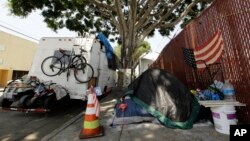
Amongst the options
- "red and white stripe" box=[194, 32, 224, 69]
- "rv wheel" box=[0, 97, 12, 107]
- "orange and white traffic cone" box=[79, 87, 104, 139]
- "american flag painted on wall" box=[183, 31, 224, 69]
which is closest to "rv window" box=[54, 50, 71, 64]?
"rv wheel" box=[0, 97, 12, 107]

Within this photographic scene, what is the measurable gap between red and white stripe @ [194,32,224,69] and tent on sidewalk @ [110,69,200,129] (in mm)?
940

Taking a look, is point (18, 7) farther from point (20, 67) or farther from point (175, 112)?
point (20, 67)

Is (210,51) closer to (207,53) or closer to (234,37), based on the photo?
(207,53)

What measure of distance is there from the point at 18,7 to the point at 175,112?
11473 mm

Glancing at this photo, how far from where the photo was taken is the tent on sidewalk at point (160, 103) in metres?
4.20

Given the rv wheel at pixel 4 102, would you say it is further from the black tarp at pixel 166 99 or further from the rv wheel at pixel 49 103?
the black tarp at pixel 166 99

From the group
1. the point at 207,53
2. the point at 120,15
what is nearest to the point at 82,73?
the point at 207,53

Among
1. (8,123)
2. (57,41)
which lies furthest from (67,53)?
(8,123)

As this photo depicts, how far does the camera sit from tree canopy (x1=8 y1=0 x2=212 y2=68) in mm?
11555

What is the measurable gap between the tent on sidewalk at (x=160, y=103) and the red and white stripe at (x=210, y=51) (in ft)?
3.08

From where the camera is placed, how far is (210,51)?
15.1 ft

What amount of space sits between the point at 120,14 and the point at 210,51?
7876mm

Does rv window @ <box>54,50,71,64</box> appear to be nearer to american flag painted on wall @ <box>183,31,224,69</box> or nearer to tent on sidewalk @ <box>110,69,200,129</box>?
tent on sidewalk @ <box>110,69,200,129</box>

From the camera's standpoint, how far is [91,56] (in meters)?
7.48
